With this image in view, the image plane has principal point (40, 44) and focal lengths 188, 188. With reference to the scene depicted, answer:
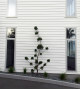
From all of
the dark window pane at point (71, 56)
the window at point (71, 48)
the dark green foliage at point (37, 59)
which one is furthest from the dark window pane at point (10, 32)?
the dark window pane at point (71, 56)

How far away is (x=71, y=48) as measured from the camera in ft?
40.6

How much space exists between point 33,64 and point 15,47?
1641 mm

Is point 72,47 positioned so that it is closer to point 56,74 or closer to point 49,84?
point 56,74

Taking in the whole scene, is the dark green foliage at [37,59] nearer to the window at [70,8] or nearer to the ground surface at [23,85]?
the window at [70,8]

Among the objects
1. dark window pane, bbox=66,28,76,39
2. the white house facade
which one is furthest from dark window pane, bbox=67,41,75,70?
dark window pane, bbox=66,28,76,39

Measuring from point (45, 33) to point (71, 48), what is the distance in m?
1.98

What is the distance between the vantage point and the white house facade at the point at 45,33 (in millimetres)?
12273

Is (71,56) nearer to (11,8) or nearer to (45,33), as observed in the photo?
(45,33)

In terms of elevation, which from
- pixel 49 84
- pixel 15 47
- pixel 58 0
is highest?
pixel 58 0

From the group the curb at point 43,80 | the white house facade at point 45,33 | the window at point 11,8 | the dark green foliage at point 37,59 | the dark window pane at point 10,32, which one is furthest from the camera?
the window at point 11,8

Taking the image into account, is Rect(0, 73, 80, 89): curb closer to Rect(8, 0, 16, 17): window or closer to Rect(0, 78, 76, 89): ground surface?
Rect(0, 78, 76, 89): ground surface

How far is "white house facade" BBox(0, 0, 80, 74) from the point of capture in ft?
40.3

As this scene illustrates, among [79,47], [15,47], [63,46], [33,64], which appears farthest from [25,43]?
[79,47]

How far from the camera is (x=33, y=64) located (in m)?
12.2
